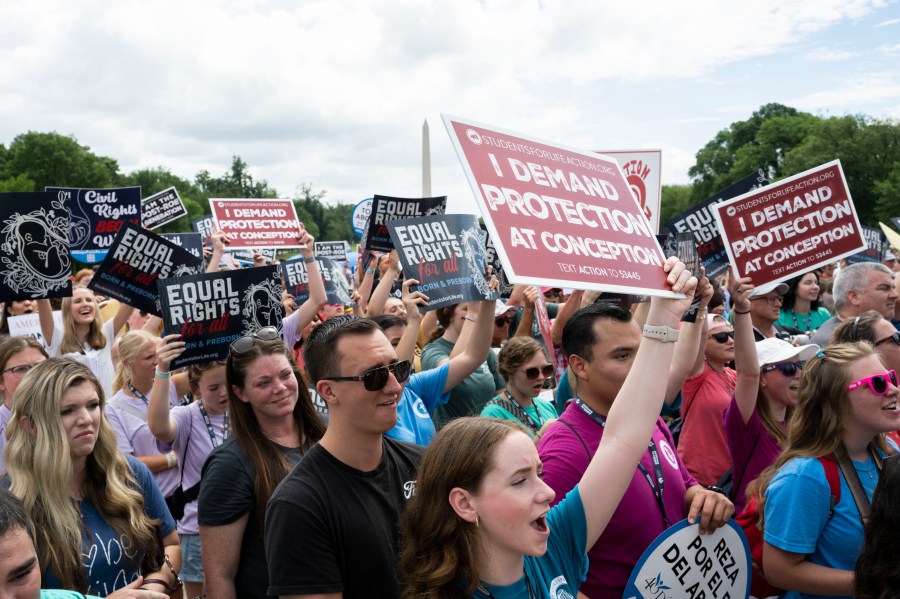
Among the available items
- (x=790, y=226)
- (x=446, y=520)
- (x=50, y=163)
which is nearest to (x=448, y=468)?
(x=446, y=520)

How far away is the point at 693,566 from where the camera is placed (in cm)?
291

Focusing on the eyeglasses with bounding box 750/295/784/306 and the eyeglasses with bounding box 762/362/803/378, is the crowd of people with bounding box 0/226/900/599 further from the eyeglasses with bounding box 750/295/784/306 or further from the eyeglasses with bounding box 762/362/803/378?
the eyeglasses with bounding box 750/295/784/306

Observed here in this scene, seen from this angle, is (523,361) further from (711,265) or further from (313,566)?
(313,566)

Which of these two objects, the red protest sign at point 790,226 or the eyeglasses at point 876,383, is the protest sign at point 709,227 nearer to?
the red protest sign at point 790,226

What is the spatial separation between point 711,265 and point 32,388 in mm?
4540

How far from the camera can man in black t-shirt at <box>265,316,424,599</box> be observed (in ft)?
8.29

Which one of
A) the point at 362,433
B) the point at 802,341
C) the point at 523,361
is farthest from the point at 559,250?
the point at 802,341

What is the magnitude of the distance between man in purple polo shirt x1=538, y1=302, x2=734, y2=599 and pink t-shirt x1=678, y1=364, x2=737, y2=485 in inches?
57.8

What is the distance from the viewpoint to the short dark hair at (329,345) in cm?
295

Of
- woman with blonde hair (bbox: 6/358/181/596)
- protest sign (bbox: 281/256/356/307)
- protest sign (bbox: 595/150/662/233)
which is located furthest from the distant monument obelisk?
woman with blonde hair (bbox: 6/358/181/596)

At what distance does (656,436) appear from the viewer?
10.7 ft

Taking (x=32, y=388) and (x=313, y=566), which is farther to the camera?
(x=32, y=388)

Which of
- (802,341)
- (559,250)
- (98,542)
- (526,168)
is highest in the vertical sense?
(526,168)

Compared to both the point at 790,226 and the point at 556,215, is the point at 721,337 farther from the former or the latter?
the point at 556,215
